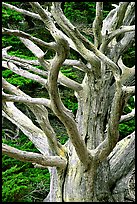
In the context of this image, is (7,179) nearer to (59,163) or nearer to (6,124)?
(59,163)

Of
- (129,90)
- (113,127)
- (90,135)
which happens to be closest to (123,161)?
(90,135)

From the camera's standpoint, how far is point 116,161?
3145mm

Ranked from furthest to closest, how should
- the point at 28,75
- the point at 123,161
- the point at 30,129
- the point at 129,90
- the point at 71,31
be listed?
the point at 30,129
the point at 123,161
the point at 28,75
the point at 71,31
the point at 129,90

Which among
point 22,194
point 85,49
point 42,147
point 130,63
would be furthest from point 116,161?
point 130,63

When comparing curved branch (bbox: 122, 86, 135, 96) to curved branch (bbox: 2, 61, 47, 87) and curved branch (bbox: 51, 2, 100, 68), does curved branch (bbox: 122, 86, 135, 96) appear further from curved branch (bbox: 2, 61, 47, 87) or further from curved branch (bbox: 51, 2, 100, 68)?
curved branch (bbox: 2, 61, 47, 87)

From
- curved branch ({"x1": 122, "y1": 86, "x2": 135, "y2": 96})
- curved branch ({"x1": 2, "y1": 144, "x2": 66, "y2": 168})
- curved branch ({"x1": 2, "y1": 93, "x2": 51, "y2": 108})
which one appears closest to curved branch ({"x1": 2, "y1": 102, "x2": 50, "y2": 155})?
curved branch ({"x1": 2, "y1": 144, "x2": 66, "y2": 168})

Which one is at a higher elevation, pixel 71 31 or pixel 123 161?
pixel 71 31

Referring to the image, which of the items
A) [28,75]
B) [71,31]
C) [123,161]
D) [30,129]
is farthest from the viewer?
[30,129]

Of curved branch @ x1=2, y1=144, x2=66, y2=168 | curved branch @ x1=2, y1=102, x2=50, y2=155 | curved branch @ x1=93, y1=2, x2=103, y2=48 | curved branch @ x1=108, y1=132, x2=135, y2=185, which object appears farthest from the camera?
curved branch @ x1=2, y1=102, x2=50, y2=155

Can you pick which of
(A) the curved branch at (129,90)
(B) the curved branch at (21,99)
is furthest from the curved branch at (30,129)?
(A) the curved branch at (129,90)

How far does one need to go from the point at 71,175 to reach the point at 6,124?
3144mm

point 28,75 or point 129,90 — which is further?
point 28,75

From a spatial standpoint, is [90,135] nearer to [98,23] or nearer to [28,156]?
[28,156]

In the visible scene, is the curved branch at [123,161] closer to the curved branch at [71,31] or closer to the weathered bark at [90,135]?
the weathered bark at [90,135]
